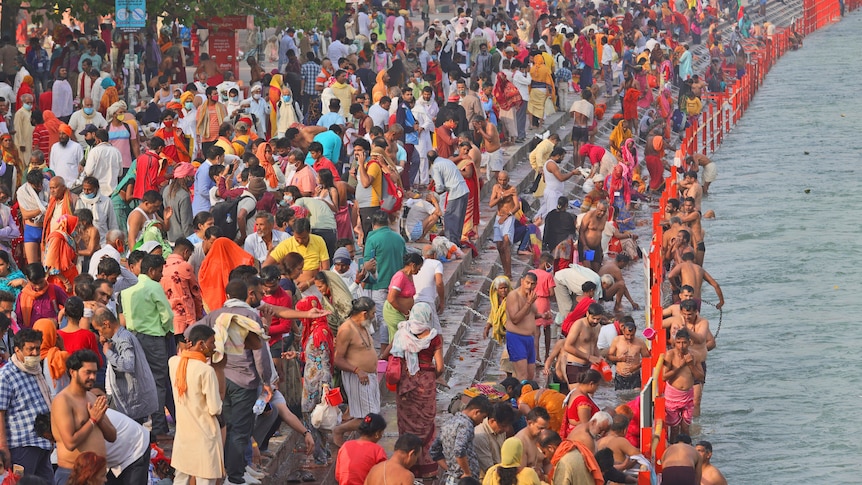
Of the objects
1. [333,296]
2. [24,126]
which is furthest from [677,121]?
[333,296]

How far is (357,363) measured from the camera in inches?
471

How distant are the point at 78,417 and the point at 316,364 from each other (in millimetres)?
2882

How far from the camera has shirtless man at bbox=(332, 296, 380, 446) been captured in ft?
38.9

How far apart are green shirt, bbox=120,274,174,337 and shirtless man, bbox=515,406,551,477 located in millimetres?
2712

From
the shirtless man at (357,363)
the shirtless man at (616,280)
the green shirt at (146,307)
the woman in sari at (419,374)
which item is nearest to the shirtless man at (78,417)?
the green shirt at (146,307)

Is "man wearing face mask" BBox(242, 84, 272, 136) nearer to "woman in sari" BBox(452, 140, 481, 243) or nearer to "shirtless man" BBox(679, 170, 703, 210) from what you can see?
"woman in sari" BBox(452, 140, 481, 243)

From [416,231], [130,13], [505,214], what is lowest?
[416,231]

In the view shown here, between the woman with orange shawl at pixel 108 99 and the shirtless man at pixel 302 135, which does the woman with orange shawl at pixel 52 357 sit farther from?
the woman with orange shawl at pixel 108 99

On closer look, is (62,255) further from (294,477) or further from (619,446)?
(619,446)

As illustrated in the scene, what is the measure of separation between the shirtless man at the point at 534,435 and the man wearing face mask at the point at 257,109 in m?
9.74

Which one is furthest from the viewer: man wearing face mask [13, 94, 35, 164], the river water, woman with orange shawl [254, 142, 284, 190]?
man wearing face mask [13, 94, 35, 164]

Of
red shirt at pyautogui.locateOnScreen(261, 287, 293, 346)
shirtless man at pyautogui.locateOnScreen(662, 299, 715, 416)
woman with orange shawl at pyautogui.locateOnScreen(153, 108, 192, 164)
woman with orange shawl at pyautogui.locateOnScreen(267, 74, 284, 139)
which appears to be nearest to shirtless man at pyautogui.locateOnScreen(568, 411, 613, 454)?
red shirt at pyautogui.locateOnScreen(261, 287, 293, 346)

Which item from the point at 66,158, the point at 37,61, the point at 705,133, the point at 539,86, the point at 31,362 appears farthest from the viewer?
the point at 705,133

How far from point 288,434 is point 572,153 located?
15487 millimetres
